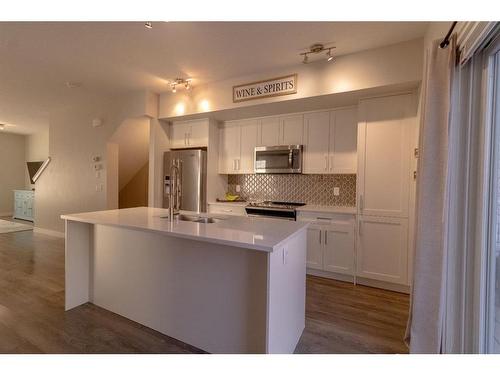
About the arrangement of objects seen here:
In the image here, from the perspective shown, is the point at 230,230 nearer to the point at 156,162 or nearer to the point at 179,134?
the point at 156,162

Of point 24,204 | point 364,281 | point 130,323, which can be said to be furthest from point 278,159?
point 24,204

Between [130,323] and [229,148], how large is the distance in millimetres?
2814

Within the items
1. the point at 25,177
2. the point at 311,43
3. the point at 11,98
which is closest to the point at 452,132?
the point at 311,43

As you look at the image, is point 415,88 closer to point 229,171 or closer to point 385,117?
point 385,117

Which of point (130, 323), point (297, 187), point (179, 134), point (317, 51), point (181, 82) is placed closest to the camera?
point (130, 323)

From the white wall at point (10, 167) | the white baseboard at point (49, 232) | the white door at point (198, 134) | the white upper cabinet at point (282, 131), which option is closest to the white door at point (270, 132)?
the white upper cabinet at point (282, 131)

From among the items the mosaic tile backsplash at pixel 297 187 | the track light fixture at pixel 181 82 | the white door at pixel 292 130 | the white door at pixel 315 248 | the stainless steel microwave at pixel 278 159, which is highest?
the track light fixture at pixel 181 82

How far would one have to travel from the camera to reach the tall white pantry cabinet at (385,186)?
276 cm

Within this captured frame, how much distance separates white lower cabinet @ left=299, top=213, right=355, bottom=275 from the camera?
120 inches

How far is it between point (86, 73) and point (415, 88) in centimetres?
406

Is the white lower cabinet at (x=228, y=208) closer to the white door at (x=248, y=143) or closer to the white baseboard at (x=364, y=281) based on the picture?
the white door at (x=248, y=143)

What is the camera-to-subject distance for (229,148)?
4164 mm

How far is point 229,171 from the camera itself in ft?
13.7

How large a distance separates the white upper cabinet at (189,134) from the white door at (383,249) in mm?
2639
